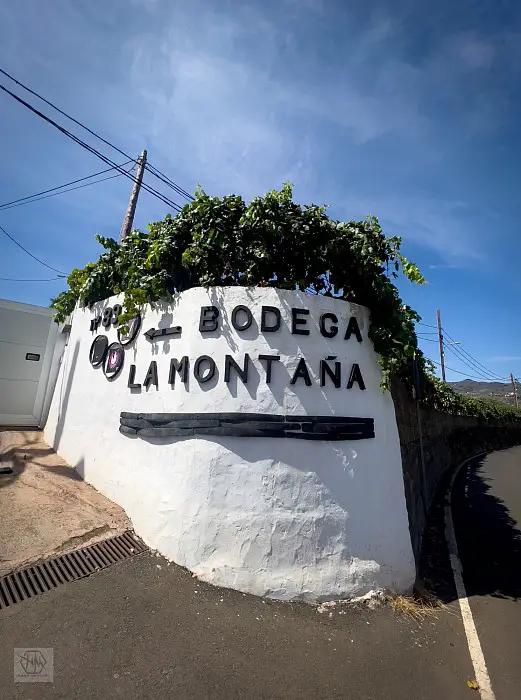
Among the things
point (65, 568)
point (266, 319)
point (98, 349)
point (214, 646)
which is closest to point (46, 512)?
point (65, 568)

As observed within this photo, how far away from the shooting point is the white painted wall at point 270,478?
4.14 meters

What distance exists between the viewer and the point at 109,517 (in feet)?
16.2

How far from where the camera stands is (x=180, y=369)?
4883mm

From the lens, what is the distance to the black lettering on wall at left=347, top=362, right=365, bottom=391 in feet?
15.8

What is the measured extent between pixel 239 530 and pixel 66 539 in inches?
81.0

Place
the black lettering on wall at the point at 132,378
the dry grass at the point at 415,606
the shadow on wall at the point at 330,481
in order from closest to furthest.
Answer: the dry grass at the point at 415,606
the shadow on wall at the point at 330,481
the black lettering on wall at the point at 132,378

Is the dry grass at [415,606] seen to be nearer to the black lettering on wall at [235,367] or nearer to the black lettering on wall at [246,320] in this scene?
the black lettering on wall at [235,367]

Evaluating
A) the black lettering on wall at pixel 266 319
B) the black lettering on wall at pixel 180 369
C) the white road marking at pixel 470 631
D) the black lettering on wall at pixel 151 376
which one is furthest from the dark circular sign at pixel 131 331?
the white road marking at pixel 470 631

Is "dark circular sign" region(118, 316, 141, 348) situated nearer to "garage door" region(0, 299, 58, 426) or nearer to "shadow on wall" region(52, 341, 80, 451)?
"shadow on wall" region(52, 341, 80, 451)

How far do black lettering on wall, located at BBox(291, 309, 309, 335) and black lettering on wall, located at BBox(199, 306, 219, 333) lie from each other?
1.00m

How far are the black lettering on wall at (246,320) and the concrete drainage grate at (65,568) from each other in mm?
2969

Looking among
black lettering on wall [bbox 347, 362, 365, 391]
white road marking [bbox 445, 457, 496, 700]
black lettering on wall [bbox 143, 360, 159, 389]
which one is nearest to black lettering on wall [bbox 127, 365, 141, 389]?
black lettering on wall [bbox 143, 360, 159, 389]

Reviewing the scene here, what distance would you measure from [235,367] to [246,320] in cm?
64

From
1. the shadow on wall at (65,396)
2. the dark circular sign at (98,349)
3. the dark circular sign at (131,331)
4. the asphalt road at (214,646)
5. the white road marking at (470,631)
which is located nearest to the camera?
the asphalt road at (214,646)
